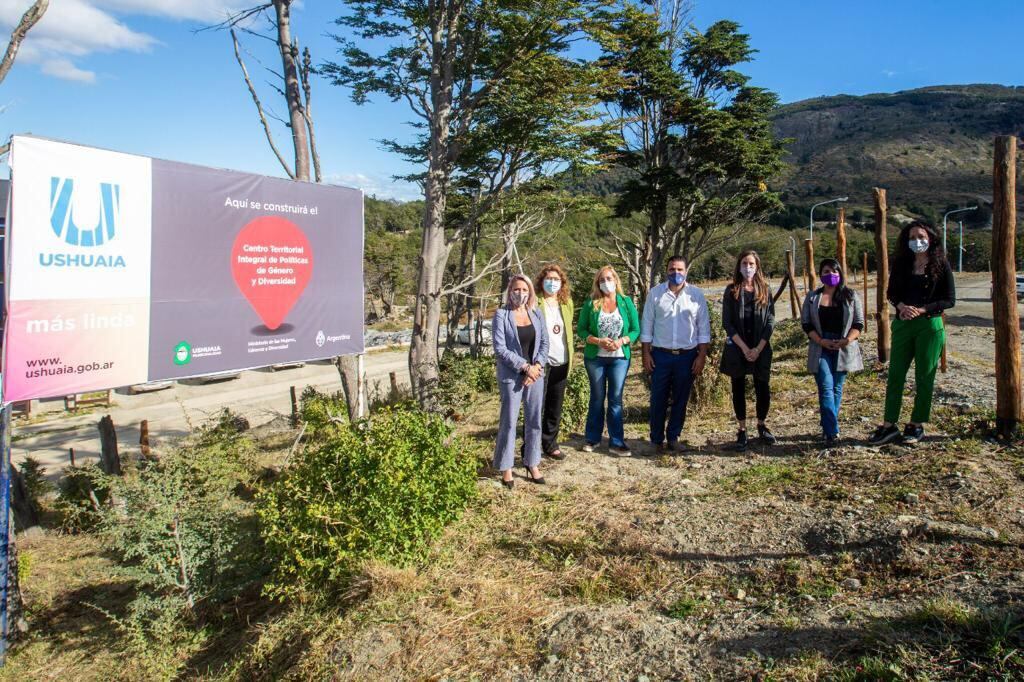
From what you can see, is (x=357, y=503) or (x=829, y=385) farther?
(x=829, y=385)

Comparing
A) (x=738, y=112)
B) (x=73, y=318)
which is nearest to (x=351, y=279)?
(x=73, y=318)

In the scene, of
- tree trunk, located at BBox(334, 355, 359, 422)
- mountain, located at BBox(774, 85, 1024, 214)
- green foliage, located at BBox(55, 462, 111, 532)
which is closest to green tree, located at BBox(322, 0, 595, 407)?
tree trunk, located at BBox(334, 355, 359, 422)

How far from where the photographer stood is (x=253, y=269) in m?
4.53

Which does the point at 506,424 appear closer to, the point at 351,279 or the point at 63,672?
the point at 351,279

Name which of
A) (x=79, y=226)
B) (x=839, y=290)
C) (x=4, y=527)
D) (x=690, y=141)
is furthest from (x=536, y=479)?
(x=690, y=141)

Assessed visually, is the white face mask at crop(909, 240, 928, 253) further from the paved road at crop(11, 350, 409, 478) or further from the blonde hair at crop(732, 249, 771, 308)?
the paved road at crop(11, 350, 409, 478)

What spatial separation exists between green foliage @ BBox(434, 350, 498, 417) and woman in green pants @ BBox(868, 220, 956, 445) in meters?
6.06

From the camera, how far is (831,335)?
480 cm

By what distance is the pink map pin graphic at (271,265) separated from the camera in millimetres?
4469

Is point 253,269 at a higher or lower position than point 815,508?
higher

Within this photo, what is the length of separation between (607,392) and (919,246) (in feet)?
8.58

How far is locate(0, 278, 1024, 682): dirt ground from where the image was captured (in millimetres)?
2496

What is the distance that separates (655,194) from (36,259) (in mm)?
15790

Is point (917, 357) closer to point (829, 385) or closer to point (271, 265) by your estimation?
point (829, 385)
